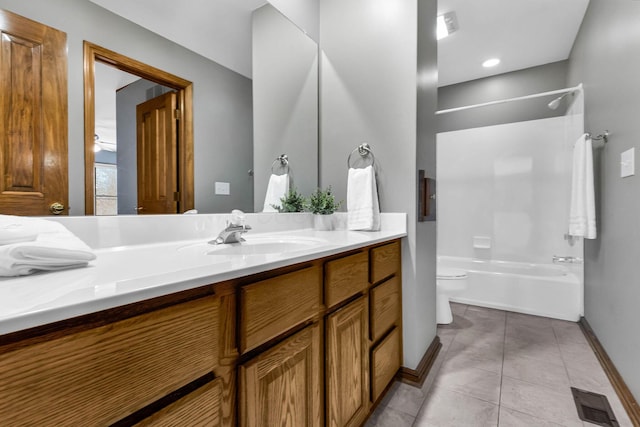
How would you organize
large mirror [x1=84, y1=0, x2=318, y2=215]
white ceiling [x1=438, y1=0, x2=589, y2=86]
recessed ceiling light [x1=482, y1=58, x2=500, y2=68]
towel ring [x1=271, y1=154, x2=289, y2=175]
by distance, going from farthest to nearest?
recessed ceiling light [x1=482, y1=58, x2=500, y2=68] < white ceiling [x1=438, y1=0, x2=589, y2=86] < towel ring [x1=271, y1=154, x2=289, y2=175] < large mirror [x1=84, y1=0, x2=318, y2=215]

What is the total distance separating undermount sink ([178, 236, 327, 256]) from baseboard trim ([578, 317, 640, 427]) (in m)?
1.54

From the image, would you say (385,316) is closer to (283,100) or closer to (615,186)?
(283,100)

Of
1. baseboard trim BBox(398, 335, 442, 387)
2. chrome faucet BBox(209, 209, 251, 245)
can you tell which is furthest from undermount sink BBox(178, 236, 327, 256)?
baseboard trim BBox(398, 335, 442, 387)

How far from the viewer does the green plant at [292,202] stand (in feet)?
5.54

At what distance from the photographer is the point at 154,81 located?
3.51ft

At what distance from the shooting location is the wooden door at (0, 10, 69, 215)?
754 millimetres

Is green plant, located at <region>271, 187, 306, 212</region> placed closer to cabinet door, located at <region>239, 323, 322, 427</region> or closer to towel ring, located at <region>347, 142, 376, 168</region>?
towel ring, located at <region>347, 142, 376, 168</region>

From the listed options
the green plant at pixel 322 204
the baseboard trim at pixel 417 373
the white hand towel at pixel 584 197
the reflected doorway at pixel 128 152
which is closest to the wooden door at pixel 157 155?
the reflected doorway at pixel 128 152

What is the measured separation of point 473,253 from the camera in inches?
129

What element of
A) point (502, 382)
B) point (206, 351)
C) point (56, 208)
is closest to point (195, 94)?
point (56, 208)

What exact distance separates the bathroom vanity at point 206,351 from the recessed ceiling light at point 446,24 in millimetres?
2144

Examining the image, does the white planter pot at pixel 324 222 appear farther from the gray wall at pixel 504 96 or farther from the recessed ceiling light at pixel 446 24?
the gray wall at pixel 504 96

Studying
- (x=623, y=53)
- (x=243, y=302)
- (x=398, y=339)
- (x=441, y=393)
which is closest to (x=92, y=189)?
(x=243, y=302)

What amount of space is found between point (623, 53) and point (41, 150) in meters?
2.57
